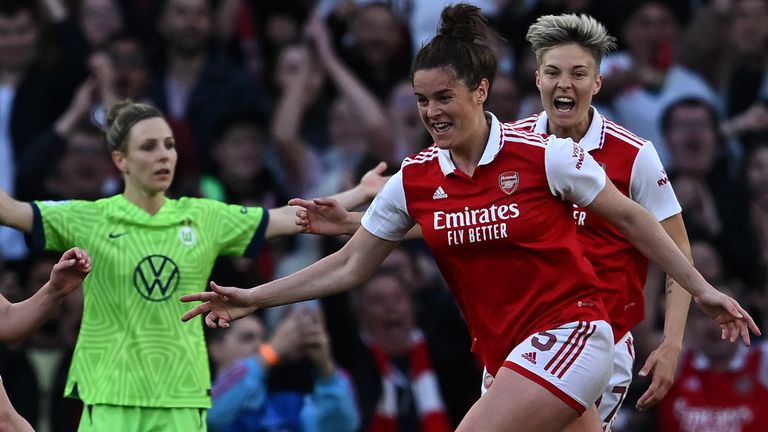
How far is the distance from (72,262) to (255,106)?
5.35m

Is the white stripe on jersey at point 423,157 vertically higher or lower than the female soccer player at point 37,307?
higher

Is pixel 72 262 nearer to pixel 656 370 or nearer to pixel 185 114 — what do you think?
pixel 656 370

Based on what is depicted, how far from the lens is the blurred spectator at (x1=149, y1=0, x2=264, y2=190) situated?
38.7 ft

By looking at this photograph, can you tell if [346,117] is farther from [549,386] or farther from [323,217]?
[549,386]

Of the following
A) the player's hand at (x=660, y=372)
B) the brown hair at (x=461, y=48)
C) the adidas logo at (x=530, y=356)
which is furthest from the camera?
the player's hand at (x=660, y=372)

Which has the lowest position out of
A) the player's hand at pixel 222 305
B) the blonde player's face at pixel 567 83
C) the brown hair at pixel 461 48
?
the player's hand at pixel 222 305

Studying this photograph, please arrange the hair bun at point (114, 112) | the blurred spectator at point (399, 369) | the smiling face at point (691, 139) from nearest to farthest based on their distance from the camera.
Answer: the hair bun at point (114, 112) < the blurred spectator at point (399, 369) < the smiling face at point (691, 139)

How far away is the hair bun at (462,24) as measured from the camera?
21.6 feet

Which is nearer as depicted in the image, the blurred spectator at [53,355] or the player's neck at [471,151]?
the player's neck at [471,151]

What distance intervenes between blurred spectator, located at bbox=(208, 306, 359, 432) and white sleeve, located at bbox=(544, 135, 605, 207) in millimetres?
2703

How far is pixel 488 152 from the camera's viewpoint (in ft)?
21.5

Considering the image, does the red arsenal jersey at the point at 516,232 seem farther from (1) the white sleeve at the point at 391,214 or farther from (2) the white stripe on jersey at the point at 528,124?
(2) the white stripe on jersey at the point at 528,124

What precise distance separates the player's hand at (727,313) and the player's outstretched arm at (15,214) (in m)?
3.16

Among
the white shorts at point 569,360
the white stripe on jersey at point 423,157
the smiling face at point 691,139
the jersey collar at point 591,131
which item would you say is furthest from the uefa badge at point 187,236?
the smiling face at point 691,139
